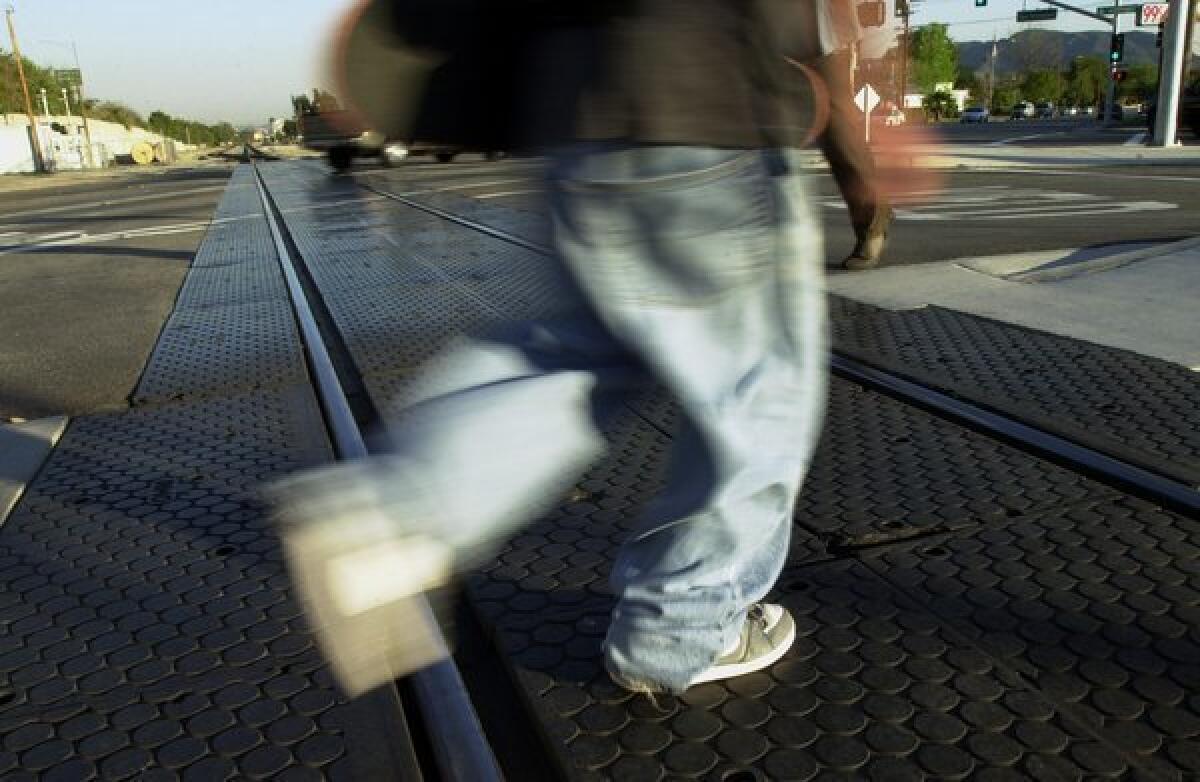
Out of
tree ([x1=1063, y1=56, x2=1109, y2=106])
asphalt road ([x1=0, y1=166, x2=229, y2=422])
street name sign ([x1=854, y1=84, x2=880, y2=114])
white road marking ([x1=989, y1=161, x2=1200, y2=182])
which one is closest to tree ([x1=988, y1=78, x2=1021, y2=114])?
tree ([x1=1063, y1=56, x2=1109, y2=106])

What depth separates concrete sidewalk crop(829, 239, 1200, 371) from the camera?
4.00m

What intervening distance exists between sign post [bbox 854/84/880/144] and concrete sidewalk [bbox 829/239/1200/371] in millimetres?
2500

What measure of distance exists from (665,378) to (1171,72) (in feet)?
80.8

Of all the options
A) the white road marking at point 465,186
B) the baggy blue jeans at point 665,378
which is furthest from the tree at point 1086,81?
the baggy blue jeans at point 665,378

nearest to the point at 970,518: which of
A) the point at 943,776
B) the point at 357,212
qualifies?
the point at 943,776

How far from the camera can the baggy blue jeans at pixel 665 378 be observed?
4.23ft

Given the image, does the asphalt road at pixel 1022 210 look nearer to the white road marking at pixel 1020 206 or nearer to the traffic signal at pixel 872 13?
the white road marking at pixel 1020 206

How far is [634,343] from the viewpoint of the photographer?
135 centimetres

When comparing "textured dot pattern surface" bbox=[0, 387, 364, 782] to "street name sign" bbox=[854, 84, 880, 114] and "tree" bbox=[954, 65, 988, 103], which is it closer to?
"street name sign" bbox=[854, 84, 880, 114]

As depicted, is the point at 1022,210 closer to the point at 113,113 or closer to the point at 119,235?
the point at 119,235

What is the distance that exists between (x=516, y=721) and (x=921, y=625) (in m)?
0.81

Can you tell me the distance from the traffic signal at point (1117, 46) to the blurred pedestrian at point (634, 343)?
43568 mm

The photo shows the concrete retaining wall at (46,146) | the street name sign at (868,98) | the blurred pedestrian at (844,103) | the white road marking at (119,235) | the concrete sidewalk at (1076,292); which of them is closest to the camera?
the blurred pedestrian at (844,103)

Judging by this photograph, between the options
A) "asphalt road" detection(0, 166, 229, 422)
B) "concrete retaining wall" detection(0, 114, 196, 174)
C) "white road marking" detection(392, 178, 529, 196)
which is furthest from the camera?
"concrete retaining wall" detection(0, 114, 196, 174)
